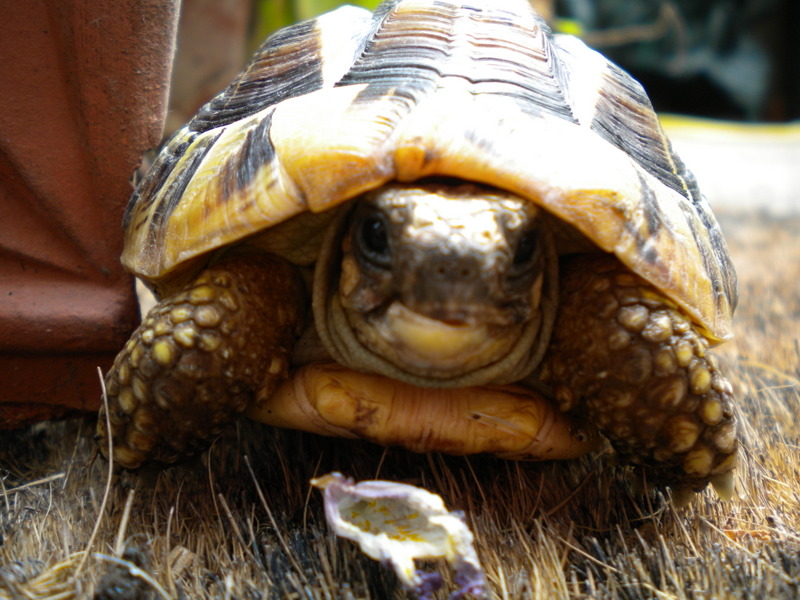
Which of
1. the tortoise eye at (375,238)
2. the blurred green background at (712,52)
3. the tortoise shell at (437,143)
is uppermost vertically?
the tortoise shell at (437,143)

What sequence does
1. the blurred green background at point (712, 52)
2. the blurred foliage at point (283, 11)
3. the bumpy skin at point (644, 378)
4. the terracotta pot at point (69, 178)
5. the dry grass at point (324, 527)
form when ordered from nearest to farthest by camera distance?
1. the dry grass at point (324, 527)
2. the bumpy skin at point (644, 378)
3. the terracotta pot at point (69, 178)
4. the blurred foliage at point (283, 11)
5. the blurred green background at point (712, 52)

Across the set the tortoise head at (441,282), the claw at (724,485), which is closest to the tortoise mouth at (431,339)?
the tortoise head at (441,282)

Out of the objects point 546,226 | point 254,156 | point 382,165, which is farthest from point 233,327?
point 546,226

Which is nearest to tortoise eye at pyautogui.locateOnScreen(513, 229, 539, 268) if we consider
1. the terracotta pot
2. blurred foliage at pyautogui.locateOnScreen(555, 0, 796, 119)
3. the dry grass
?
the dry grass

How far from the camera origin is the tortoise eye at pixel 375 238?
1540 millimetres

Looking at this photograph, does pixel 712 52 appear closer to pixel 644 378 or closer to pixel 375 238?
pixel 644 378

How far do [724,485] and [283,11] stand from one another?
638 cm

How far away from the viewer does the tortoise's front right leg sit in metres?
1.69

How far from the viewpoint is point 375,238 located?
1.56 m

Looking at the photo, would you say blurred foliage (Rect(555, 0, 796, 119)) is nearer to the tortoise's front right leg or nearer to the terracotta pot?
the terracotta pot

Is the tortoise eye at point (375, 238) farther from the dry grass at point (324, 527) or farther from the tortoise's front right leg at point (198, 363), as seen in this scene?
the dry grass at point (324, 527)

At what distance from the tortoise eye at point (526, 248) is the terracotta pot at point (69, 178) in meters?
1.32

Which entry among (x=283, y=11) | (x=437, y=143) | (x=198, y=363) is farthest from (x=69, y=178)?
(x=283, y=11)

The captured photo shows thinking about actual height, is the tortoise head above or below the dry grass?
above
